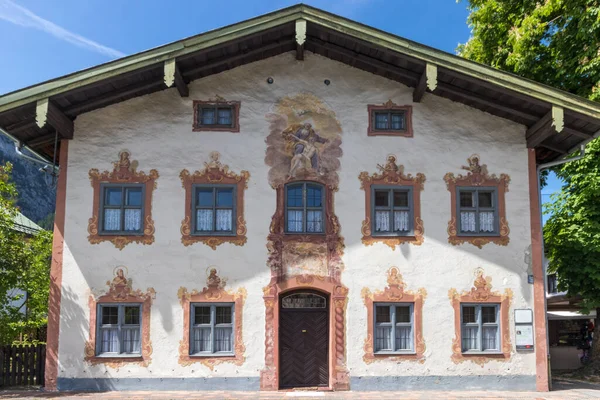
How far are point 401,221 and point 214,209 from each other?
4.88m

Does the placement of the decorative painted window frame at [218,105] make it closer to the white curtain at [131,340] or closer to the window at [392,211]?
the window at [392,211]

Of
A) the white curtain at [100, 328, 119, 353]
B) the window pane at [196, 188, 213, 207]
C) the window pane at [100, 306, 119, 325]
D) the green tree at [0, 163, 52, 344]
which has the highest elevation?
the window pane at [196, 188, 213, 207]

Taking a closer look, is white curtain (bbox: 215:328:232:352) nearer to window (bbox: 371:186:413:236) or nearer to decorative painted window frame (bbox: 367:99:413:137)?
window (bbox: 371:186:413:236)

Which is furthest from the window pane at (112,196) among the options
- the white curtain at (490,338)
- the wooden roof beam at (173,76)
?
the white curtain at (490,338)

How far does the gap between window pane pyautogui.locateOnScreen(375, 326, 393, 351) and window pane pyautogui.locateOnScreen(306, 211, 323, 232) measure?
117 inches

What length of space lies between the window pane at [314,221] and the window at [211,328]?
281cm

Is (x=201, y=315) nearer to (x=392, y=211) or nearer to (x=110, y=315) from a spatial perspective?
(x=110, y=315)

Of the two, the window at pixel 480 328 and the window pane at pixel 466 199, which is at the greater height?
the window pane at pixel 466 199

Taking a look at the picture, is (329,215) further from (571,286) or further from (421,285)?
(571,286)

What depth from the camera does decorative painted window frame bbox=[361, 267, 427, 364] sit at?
1609 cm

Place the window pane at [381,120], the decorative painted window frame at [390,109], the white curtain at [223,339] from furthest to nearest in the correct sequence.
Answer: the window pane at [381,120], the decorative painted window frame at [390,109], the white curtain at [223,339]

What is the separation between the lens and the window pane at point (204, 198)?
1648cm

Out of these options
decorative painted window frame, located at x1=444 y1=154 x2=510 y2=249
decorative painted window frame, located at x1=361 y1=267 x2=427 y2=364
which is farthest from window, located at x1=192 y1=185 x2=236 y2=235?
decorative painted window frame, located at x1=444 y1=154 x2=510 y2=249

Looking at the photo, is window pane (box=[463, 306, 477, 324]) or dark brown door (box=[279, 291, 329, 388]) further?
window pane (box=[463, 306, 477, 324])
